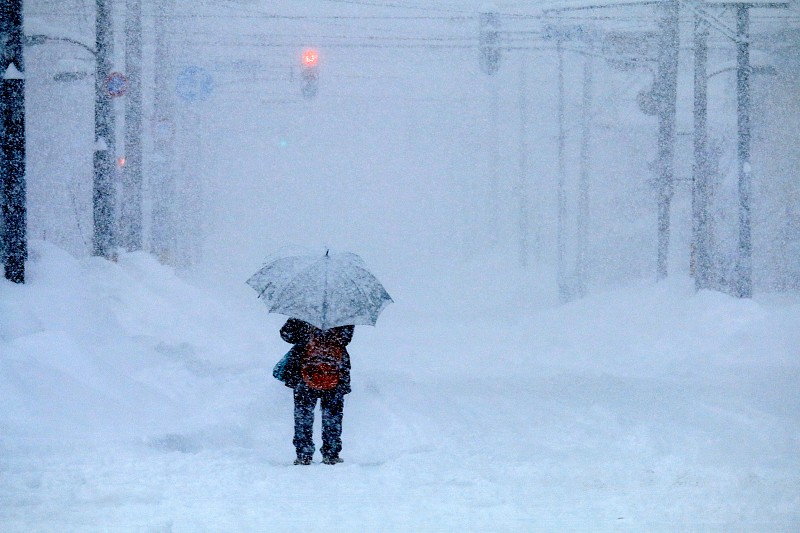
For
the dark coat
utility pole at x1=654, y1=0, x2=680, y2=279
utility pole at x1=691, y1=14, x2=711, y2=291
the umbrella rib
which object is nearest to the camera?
the umbrella rib

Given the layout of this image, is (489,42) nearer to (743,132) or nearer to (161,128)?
(743,132)

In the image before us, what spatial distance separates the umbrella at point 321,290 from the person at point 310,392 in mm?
311

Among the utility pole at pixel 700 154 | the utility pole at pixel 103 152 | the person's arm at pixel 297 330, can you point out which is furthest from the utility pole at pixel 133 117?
the person's arm at pixel 297 330

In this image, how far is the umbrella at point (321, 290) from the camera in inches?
309

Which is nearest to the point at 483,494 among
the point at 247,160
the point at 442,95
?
the point at 442,95

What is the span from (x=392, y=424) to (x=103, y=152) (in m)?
9.75

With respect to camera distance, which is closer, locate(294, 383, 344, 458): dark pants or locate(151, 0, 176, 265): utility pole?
locate(294, 383, 344, 458): dark pants

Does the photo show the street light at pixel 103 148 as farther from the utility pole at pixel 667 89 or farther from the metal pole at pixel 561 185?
the metal pole at pixel 561 185

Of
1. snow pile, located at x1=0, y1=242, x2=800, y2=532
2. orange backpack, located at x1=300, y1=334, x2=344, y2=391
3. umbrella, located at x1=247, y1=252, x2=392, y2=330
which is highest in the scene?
umbrella, located at x1=247, y1=252, x2=392, y2=330

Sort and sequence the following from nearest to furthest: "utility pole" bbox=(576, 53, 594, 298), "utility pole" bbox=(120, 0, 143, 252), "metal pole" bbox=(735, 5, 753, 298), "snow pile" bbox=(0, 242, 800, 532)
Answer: "snow pile" bbox=(0, 242, 800, 532) < "utility pole" bbox=(120, 0, 143, 252) < "metal pole" bbox=(735, 5, 753, 298) < "utility pole" bbox=(576, 53, 594, 298)

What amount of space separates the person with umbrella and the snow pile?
17.5 inches

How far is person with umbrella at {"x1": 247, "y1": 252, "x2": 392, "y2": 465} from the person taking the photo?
7875 mm

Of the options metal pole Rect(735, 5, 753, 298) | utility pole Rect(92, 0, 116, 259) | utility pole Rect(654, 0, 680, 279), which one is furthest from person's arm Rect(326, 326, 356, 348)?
utility pole Rect(654, 0, 680, 279)

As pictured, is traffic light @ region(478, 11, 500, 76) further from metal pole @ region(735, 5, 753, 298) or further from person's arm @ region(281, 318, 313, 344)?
person's arm @ region(281, 318, 313, 344)
